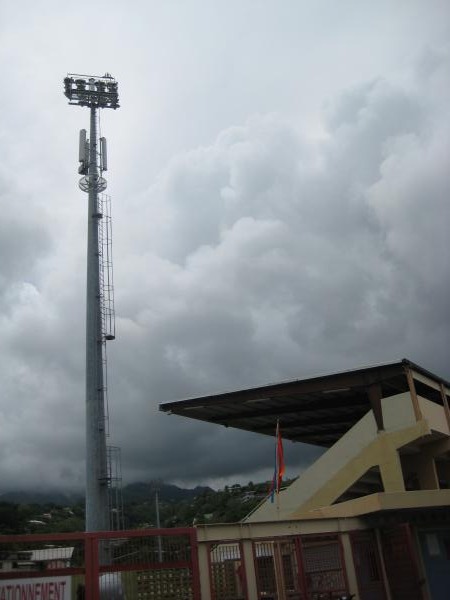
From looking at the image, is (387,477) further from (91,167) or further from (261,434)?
(91,167)

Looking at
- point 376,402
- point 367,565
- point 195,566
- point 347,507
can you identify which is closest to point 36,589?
point 195,566

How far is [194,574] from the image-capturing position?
1453 cm

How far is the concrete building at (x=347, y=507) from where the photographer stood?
15703 mm

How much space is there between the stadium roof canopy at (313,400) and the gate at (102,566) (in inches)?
431

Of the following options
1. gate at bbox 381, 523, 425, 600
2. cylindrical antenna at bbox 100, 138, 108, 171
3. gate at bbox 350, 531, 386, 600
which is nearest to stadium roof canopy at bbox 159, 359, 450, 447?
gate at bbox 381, 523, 425, 600

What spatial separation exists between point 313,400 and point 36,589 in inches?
678

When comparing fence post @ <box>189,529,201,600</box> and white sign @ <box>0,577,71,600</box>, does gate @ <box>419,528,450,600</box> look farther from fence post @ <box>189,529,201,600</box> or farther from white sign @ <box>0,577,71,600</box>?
white sign @ <box>0,577,71,600</box>

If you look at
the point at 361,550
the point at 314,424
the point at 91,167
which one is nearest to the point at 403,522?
the point at 361,550

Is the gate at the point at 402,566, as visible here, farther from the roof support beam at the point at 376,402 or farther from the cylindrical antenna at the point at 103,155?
the cylindrical antenna at the point at 103,155

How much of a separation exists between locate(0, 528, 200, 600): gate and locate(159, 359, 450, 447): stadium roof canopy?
431 inches

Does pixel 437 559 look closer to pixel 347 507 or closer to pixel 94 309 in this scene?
pixel 347 507

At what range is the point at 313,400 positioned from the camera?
27.9 m

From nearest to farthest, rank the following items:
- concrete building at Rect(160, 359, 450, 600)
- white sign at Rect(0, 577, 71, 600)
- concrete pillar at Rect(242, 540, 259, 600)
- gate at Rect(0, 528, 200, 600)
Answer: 1. white sign at Rect(0, 577, 71, 600)
2. gate at Rect(0, 528, 200, 600)
3. concrete pillar at Rect(242, 540, 259, 600)
4. concrete building at Rect(160, 359, 450, 600)

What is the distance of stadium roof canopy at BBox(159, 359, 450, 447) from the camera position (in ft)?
77.1
